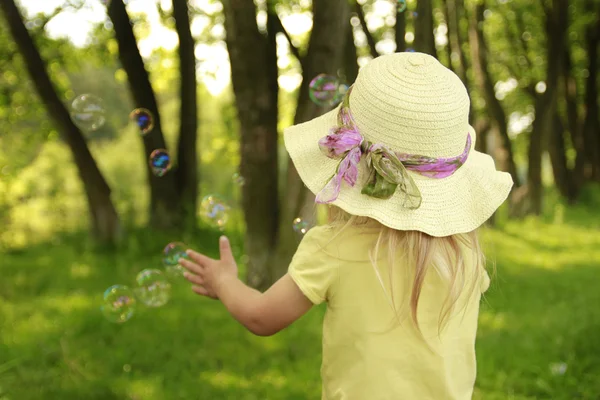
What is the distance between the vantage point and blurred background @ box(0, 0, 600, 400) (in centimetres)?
416

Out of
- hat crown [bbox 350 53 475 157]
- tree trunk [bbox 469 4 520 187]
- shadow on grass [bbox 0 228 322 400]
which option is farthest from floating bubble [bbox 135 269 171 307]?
tree trunk [bbox 469 4 520 187]

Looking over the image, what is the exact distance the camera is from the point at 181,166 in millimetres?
8461

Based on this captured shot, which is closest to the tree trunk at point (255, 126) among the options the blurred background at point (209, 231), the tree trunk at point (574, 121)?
the blurred background at point (209, 231)

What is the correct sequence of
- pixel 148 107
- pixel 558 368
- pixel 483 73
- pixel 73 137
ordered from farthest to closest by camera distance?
pixel 483 73 < pixel 148 107 < pixel 73 137 < pixel 558 368

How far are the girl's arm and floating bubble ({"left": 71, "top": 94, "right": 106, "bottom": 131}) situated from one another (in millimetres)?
2575

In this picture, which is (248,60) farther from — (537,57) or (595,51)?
(537,57)

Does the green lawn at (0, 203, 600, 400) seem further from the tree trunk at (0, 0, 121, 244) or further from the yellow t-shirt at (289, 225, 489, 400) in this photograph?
the yellow t-shirt at (289, 225, 489, 400)

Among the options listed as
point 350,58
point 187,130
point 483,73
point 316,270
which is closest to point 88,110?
point 350,58

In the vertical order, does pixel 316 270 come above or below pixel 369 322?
above

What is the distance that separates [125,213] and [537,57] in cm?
1220

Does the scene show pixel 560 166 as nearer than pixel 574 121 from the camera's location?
Yes

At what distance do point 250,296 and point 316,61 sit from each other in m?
3.03

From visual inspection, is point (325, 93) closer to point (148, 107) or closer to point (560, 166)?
point (148, 107)

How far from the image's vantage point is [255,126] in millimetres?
5133
